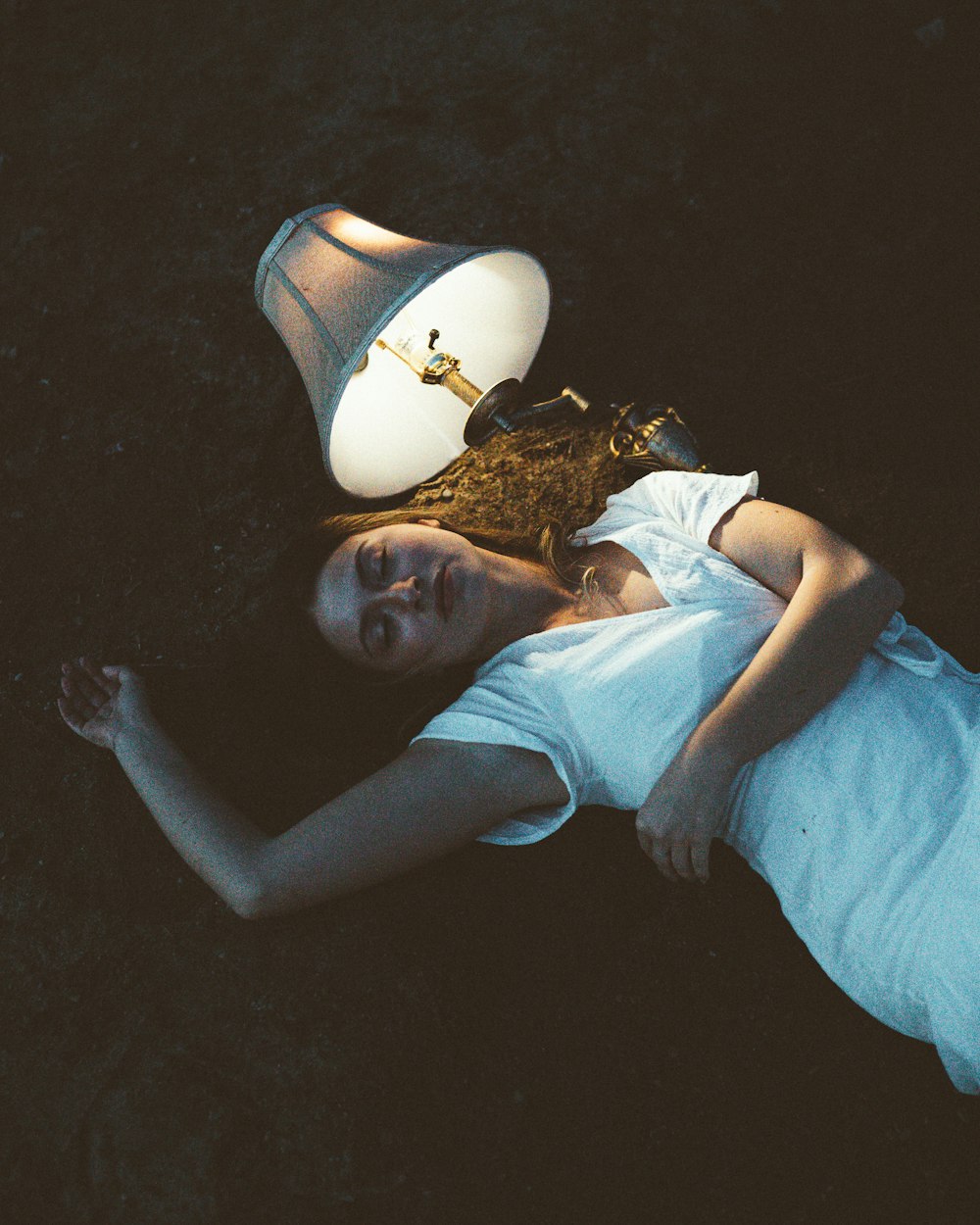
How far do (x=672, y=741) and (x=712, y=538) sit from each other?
542 millimetres

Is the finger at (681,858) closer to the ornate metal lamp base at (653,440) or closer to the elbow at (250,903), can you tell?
the elbow at (250,903)

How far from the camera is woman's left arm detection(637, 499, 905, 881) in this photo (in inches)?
70.8

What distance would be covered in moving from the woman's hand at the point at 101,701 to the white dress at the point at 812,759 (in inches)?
32.8

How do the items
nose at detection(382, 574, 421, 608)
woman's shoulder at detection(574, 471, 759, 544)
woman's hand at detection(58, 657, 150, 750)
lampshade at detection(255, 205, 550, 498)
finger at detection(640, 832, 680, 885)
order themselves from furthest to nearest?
woman's hand at detection(58, 657, 150, 750) → woman's shoulder at detection(574, 471, 759, 544) → nose at detection(382, 574, 421, 608) → finger at detection(640, 832, 680, 885) → lampshade at detection(255, 205, 550, 498)

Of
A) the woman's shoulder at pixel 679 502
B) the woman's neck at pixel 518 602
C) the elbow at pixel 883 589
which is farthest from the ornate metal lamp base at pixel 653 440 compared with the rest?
the elbow at pixel 883 589

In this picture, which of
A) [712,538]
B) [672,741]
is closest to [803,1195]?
[672,741]

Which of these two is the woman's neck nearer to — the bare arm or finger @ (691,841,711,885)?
the bare arm

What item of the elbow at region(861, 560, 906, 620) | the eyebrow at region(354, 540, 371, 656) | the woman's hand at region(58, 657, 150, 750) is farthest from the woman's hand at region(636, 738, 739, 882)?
the woman's hand at region(58, 657, 150, 750)

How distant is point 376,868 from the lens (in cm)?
186

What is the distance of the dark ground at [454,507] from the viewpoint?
2.14 metres

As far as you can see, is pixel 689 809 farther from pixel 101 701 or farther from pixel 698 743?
pixel 101 701

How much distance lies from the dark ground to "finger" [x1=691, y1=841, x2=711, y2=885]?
1.84 feet

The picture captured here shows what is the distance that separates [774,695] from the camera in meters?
1.82

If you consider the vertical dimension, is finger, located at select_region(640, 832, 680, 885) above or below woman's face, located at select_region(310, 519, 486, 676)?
below
